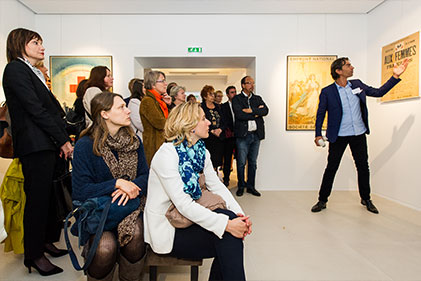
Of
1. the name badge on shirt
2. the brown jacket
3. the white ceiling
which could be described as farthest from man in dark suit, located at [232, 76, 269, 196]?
the brown jacket

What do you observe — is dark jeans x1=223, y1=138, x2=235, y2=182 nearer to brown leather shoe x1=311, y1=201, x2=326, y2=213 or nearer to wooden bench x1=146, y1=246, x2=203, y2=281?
brown leather shoe x1=311, y1=201, x2=326, y2=213

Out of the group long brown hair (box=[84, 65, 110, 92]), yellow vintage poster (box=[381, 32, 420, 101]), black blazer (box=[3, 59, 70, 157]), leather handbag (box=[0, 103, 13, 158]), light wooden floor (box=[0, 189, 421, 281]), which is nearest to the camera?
black blazer (box=[3, 59, 70, 157])

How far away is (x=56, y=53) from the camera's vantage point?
4.82 metres

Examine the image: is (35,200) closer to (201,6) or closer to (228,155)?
(228,155)

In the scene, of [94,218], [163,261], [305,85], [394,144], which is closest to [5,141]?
[94,218]

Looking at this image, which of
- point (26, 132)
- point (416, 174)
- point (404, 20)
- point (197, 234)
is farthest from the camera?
point (404, 20)

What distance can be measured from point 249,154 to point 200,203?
10.3 feet

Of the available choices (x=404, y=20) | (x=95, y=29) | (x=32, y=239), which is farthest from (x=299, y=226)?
(x=95, y=29)

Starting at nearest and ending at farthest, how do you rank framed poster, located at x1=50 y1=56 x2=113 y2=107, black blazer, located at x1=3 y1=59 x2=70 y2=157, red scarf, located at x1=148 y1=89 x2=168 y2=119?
1. black blazer, located at x1=3 y1=59 x2=70 y2=157
2. red scarf, located at x1=148 y1=89 x2=168 y2=119
3. framed poster, located at x1=50 y1=56 x2=113 y2=107

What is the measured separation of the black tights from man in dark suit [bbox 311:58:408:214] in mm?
2616

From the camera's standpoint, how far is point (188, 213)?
4.79ft

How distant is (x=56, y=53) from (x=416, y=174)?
5.61m

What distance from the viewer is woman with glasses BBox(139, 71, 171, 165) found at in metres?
2.84

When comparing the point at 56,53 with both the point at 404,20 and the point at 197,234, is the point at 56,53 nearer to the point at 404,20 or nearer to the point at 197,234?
the point at 197,234
